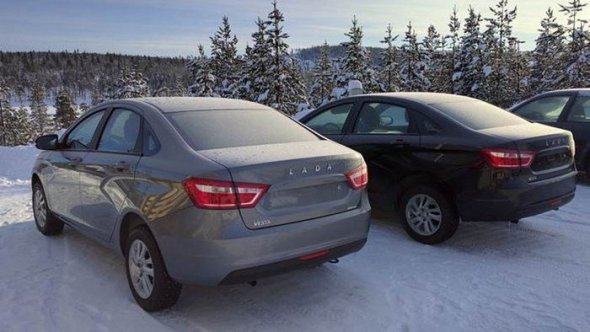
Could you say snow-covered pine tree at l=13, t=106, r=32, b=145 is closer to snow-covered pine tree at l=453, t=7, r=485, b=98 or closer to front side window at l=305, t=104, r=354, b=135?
snow-covered pine tree at l=453, t=7, r=485, b=98

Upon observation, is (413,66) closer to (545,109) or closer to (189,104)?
(545,109)

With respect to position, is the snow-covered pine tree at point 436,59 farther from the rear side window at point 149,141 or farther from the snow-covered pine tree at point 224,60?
the rear side window at point 149,141

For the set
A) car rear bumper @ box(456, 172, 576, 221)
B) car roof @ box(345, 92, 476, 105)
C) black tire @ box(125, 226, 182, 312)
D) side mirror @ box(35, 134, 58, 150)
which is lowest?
black tire @ box(125, 226, 182, 312)

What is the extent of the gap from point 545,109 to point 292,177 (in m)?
6.60

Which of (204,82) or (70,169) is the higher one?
(204,82)

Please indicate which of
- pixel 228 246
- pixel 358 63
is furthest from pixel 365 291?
pixel 358 63

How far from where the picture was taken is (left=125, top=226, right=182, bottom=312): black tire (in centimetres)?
356

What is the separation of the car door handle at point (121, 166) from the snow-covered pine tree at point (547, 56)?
38288 mm

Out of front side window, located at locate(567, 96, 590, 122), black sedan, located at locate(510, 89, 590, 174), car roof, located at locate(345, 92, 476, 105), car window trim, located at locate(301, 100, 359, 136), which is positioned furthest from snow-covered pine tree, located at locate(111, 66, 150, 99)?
car roof, located at locate(345, 92, 476, 105)

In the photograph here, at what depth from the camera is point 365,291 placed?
160 inches

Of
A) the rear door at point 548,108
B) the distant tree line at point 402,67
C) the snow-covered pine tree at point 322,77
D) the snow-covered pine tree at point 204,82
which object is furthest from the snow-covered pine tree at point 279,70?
the rear door at point 548,108

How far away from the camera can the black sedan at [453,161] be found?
468 centimetres

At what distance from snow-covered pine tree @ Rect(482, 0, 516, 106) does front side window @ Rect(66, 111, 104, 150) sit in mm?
36388

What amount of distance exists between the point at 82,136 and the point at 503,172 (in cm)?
424
